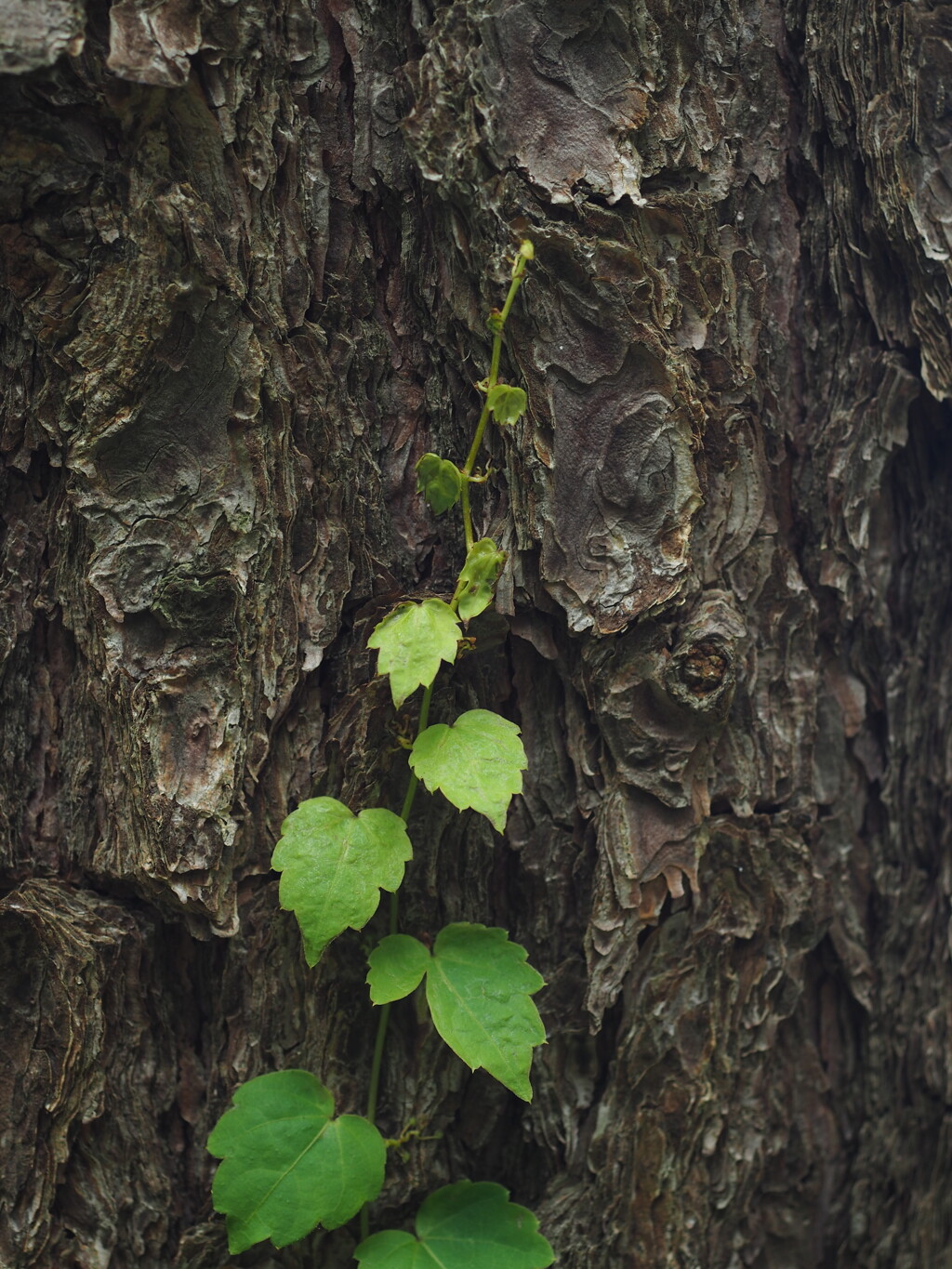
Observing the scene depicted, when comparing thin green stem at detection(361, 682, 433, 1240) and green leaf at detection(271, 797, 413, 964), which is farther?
thin green stem at detection(361, 682, 433, 1240)

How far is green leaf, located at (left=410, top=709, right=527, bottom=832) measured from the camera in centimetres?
122

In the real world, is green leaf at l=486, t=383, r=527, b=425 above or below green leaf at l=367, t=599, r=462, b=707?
above

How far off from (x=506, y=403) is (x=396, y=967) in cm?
81

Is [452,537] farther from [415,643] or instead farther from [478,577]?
[415,643]

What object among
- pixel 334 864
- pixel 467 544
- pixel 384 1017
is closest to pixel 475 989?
pixel 384 1017

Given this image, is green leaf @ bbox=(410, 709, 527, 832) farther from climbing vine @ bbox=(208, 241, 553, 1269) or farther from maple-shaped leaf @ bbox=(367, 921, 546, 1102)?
maple-shaped leaf @ bbox=(367, 921, 546, 1102)

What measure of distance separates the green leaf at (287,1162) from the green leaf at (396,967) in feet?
0.63

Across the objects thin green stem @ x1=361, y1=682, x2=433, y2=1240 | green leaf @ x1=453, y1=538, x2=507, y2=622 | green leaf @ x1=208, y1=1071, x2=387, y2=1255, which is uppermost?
green leaf @ x1=453, y1=538, x2=507, y2=622

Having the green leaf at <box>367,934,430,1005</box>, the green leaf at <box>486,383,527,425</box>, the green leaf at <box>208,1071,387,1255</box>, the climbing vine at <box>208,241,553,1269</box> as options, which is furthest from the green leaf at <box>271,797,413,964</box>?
the green leaf at <box>486,383,527,425</box>

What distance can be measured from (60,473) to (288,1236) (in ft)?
3.57

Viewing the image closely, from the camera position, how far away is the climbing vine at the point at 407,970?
1.23 metres

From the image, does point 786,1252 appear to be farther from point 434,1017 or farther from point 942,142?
point 942,142

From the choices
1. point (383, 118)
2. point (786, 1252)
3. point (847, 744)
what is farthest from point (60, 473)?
point (786, 1252)

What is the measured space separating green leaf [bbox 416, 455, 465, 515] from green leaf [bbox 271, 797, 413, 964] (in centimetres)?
44
